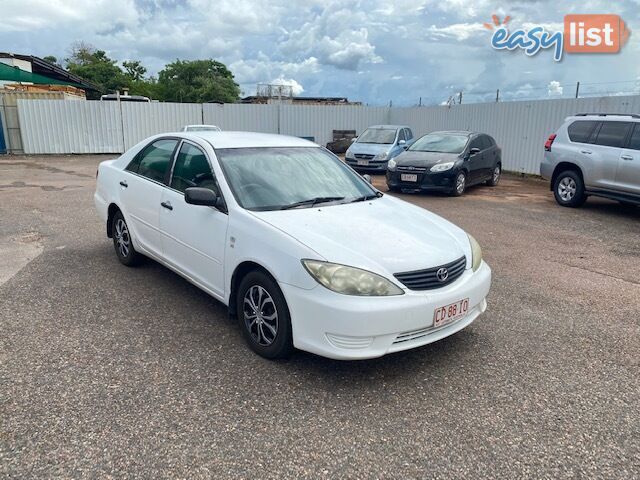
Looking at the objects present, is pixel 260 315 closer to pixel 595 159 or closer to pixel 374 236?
pixel 374 236

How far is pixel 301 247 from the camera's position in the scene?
3045mm

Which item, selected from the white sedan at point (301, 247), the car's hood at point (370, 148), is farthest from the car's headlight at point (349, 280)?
the car's hood at point (370, 148)

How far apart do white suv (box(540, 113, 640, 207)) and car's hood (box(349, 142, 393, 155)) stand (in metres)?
5.36

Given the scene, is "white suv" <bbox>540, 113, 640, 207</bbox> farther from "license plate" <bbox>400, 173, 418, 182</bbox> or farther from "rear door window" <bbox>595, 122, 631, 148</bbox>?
"license plate" <bbox>400, 173, 418, 182</bbox>

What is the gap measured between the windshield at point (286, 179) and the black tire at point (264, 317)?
624 mm

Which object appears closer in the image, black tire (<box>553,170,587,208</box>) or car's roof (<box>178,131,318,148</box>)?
car's roof (<box>178,131,318,148</box>)

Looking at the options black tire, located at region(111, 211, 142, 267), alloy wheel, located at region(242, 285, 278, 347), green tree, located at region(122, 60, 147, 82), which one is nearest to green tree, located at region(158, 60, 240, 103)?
green tree, located at region(122, 60, 147, 82)

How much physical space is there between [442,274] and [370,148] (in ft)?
39.3

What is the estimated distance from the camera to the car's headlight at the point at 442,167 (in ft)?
35.2

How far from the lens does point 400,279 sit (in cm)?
303

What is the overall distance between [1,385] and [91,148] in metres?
20.4

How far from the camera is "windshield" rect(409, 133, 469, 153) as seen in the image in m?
11.5

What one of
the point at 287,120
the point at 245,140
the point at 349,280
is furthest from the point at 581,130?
the point at 287,120

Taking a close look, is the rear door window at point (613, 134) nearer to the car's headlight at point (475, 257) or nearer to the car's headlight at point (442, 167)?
the car's headlight at point (442, 167)
